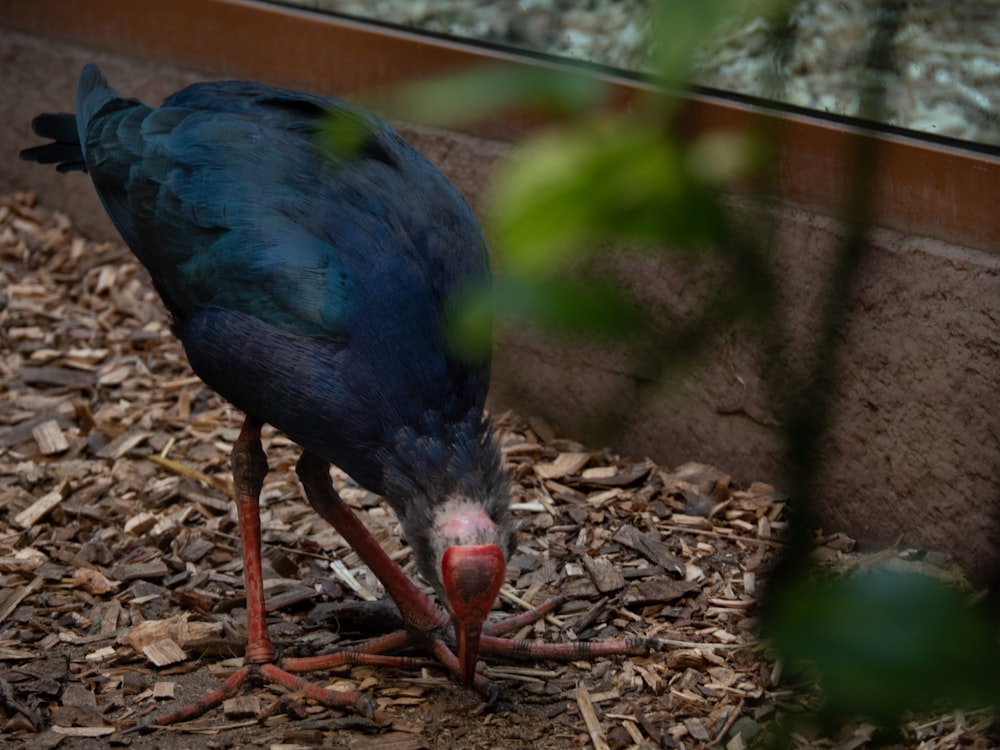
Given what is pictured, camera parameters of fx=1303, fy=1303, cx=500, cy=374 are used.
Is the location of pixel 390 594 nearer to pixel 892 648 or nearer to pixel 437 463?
pixel 437 463

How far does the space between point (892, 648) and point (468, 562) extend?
2.52 metres

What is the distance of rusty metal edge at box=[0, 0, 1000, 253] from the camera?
4406mm

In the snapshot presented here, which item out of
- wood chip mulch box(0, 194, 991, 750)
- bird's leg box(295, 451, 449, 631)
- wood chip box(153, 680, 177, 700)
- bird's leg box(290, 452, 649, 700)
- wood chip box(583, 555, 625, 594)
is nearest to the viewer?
wood chip mulch box(0, 194, 991, 750)

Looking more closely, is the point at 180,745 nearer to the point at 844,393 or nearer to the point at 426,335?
the point at 426,335

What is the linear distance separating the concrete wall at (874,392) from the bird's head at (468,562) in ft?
1.89

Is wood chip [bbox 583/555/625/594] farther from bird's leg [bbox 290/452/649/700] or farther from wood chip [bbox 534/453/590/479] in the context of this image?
wood chip [bbox 534/453/590/479]

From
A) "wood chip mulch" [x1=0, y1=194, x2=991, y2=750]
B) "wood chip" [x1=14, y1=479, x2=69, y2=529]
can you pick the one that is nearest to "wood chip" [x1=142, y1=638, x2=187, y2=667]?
"wood chip mulch" [x1=0, y1=194, x2=991, y2=750]

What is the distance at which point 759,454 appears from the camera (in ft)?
16.7

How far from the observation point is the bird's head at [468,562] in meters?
3.53

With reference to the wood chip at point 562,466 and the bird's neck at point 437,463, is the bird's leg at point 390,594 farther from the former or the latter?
the wood chip at point 562,466

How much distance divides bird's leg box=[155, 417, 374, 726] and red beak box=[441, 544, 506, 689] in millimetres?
618

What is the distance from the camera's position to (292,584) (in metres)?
4.74

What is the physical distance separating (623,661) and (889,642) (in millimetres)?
3248

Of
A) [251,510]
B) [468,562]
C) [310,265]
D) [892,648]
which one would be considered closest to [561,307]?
[892,648]
